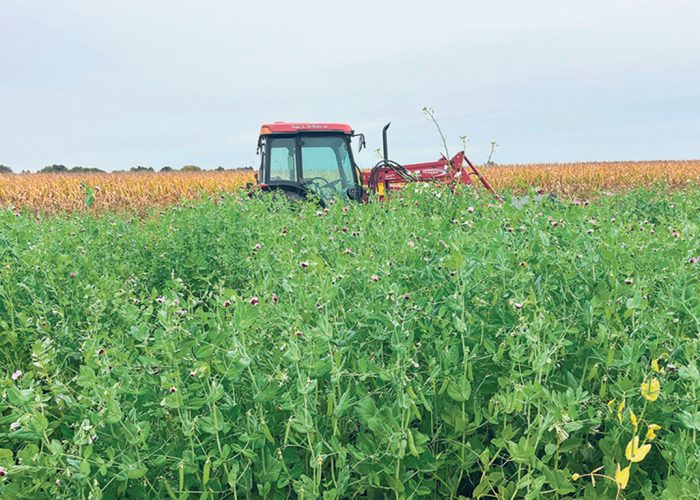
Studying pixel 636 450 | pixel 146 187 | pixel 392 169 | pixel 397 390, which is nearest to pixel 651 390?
pixel 636 450

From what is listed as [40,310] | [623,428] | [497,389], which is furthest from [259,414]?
[40,310]

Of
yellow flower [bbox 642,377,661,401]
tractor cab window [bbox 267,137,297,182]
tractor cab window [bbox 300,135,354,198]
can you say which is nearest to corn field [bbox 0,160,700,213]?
tractor cab window [bbox 267,137,297,182]

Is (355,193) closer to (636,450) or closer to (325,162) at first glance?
(325,162)

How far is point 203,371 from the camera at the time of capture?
1990 mm

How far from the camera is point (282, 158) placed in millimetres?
11133

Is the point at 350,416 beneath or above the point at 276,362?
beneath

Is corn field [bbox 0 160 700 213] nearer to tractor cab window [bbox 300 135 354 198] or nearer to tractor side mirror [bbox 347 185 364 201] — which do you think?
tractor cab window [bbox 300 135 354 198]

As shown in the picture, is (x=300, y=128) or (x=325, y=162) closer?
(x=300, y=128)

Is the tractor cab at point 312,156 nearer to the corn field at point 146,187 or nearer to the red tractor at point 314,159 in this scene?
the red tractor at point 314,159

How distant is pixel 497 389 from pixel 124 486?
5.04 ft

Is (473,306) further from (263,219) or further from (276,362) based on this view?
(263,219)

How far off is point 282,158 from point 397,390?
9475mm

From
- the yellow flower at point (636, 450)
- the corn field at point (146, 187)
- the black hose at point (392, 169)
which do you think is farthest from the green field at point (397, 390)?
the corn field at point (146, 187)

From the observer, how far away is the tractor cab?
10.9m
